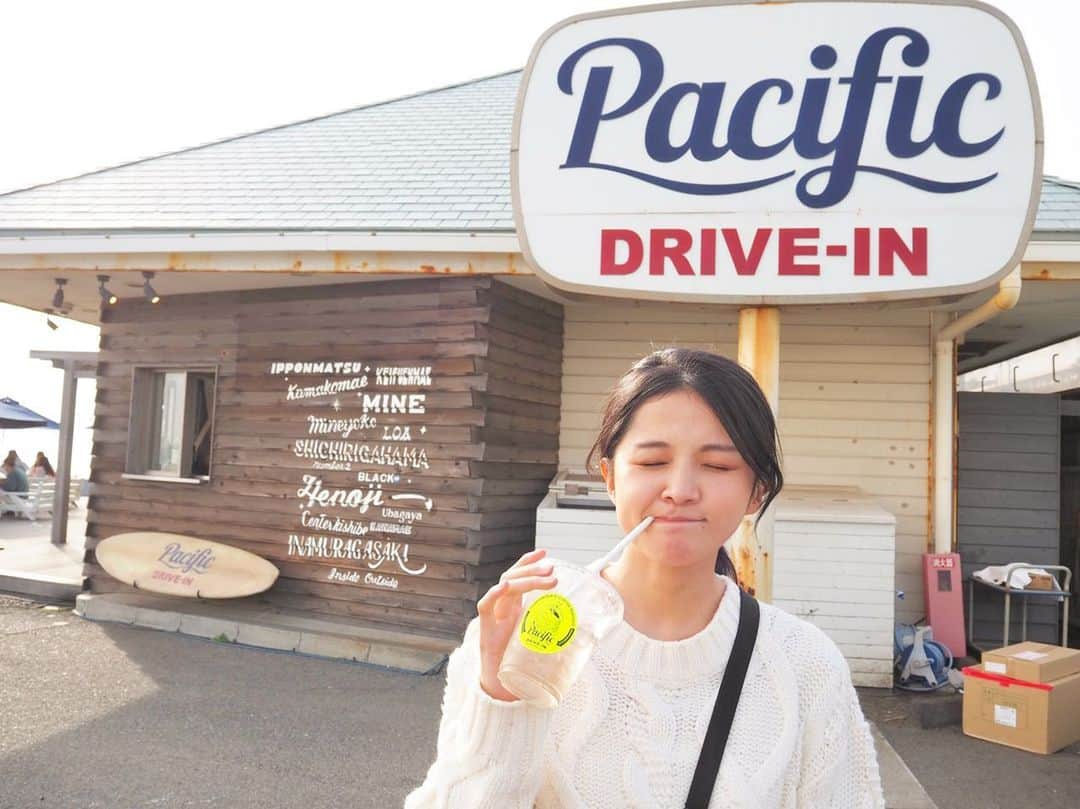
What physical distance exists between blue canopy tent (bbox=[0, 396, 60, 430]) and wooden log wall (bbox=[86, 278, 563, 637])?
12032 mm

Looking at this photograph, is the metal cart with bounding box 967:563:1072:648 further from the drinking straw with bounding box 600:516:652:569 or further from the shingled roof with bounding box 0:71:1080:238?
the drinking straw with bounding box 600:516:652:569

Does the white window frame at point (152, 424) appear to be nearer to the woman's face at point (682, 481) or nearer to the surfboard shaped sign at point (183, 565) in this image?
the surfboard shaped sign at point (183, 565)

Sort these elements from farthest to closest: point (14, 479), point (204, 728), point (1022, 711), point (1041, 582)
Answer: point (14, 479) < point (1041, 582) < point (1022, 711) < point (204, 728)

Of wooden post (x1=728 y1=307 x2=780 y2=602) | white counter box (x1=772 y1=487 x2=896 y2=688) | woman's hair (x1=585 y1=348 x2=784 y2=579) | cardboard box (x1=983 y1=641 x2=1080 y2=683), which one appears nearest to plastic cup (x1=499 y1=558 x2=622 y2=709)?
woman's hair (x1=585 y1=348 x2=784 y2=579)

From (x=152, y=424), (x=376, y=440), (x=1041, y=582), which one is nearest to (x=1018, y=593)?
(x=1041, y=582)

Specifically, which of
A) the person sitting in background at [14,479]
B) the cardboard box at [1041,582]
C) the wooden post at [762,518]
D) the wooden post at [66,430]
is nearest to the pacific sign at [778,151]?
the wooden post at [762,518]

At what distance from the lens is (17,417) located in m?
17.7

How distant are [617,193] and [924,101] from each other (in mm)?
1578

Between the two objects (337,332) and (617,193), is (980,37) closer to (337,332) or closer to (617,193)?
(617,193)

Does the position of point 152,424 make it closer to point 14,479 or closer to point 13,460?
point 14,479

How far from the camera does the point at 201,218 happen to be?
6.88m

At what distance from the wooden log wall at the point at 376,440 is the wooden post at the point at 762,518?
285 centimetres

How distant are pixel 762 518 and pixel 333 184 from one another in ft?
17.0

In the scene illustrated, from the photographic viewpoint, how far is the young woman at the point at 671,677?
1.25m
